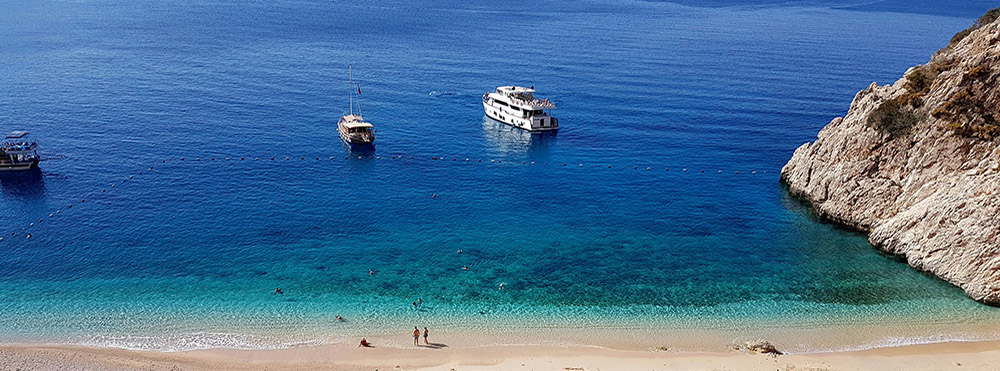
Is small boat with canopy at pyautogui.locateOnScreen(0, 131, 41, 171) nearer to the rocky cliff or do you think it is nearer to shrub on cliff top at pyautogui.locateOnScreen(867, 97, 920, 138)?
the rocky cliff

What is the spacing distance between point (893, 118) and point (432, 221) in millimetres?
48730

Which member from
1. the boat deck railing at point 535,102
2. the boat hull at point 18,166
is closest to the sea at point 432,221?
the boat hull at point 18,166

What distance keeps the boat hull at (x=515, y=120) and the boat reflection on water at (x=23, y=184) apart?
6614 centimetres

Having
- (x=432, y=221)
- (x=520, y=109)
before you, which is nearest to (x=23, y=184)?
(x=432, y=221)

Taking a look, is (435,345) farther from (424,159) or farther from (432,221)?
(424,159)

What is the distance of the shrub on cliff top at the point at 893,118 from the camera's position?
6612 cm

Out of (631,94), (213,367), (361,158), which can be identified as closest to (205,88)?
(361,158)

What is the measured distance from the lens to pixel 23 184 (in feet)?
262

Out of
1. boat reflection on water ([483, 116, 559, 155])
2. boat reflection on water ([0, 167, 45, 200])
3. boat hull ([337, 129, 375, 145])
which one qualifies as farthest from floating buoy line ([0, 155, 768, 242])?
boat reflection on water ([0, 167, 45, 200])

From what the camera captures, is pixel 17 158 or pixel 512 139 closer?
pixel 17 158

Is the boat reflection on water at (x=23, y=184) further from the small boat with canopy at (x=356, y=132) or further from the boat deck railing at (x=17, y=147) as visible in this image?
the small boat with canopy at (x=356, y=132)

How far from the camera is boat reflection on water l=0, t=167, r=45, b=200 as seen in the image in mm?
76625

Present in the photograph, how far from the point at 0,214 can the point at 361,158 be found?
41.4 m

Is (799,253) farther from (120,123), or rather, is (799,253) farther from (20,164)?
(120,123)
